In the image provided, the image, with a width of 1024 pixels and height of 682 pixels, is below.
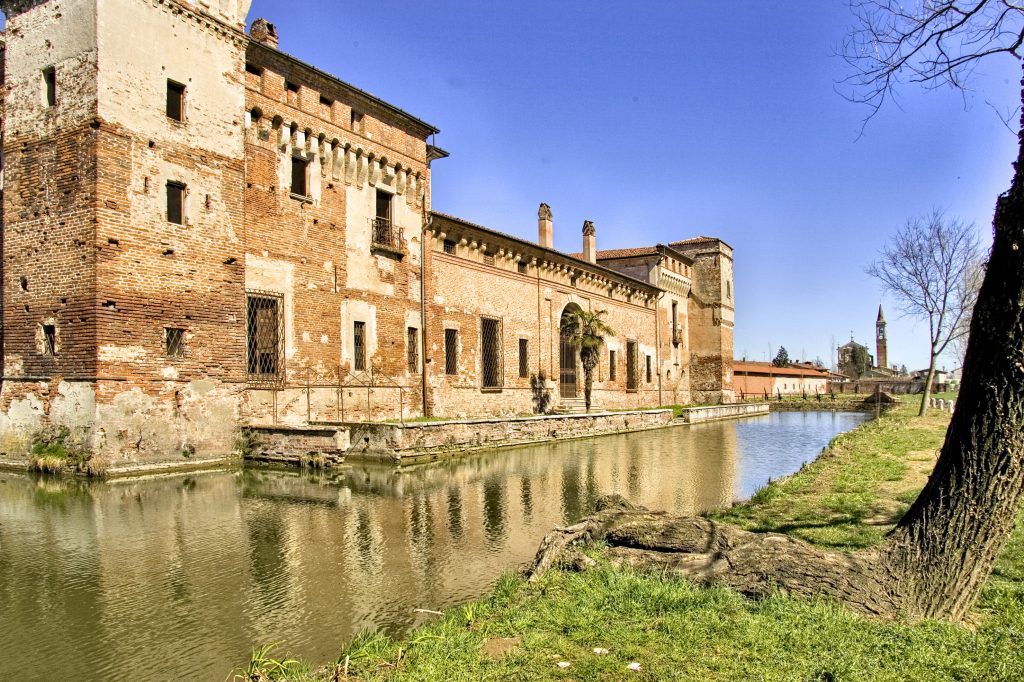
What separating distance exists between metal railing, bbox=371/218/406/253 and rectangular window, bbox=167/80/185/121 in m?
6.06

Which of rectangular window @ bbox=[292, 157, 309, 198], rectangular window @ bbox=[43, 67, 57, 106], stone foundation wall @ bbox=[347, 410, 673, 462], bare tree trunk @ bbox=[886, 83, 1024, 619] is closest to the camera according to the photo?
bare tree trunk @ bbox=[886, 83, 1024, 619]

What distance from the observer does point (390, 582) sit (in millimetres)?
6141

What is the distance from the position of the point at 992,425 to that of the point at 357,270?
16593mm

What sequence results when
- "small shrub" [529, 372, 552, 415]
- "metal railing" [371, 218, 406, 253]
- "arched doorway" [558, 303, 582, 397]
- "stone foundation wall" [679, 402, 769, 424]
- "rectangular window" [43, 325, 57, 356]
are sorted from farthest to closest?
1. "stone foundation wall" [679, 402, 769, 424]
2. "arched doorway" [558, 303, 582, 397]
3. "small shrub" [529, 372, 552, 415]
4. "metal railing" [371, 218, 406, 253]
5. "rectangular window" [43, 325, 57, 356]

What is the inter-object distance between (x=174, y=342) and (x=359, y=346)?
222 inches

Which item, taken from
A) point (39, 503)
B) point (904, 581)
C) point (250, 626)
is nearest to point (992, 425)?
point (904, 581)

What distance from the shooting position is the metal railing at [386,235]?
1964 cm

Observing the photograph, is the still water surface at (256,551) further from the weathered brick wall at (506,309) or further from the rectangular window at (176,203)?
the weathered brick wall at (506,309)

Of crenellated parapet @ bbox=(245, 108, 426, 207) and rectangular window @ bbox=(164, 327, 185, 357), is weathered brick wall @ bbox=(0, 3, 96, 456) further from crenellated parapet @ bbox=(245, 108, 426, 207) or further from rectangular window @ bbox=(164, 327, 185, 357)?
crenellated parapet @ bbox=(245, 108, 426, 207)

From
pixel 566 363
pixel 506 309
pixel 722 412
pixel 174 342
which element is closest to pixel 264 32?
pixel 174 342

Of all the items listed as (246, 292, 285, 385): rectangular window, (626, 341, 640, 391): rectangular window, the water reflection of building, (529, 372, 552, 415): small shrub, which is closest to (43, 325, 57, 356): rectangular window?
the water reflection of building

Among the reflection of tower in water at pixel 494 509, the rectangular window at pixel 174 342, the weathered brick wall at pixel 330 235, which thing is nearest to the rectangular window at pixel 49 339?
the rectangular window at pixel 174 342

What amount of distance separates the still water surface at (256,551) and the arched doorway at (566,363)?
47.3 feet

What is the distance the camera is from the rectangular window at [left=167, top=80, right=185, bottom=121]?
47.3 feet
